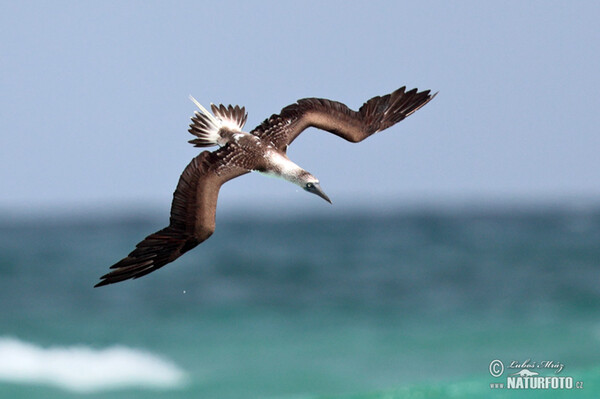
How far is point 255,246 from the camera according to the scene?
4919 centimetres

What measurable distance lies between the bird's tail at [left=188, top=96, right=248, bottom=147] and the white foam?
17.9 m

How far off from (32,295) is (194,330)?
940cm

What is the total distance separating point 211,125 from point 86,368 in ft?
68.1

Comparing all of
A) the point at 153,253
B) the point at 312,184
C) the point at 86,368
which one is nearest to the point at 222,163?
the point at 312,184

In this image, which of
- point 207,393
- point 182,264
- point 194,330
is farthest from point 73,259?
point 207,393

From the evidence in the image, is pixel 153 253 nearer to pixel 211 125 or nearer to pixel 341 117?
pixel 211 125

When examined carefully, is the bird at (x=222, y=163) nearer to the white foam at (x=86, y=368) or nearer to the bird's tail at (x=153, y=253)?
the bird's tail at (x=153, y=253)

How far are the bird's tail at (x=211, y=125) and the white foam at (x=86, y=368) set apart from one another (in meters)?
17.9

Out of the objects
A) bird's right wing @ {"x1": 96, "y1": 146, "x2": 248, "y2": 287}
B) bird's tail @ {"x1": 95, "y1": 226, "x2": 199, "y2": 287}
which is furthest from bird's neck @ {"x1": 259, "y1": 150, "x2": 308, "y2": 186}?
bird's tail @ {"x1": 95, "y1": 226, "x2": 199, "y2": 287}

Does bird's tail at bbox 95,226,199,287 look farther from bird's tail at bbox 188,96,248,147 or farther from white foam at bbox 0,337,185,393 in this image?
white foam at bbox 0,337,185,393

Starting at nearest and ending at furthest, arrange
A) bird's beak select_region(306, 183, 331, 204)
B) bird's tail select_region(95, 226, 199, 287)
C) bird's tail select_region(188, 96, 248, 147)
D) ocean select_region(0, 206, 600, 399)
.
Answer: bird's tail select_region(95, 226, 199, 287) → bird's beak select_region(306, 183, 331, 204) → bird's tail select_region(188, 96, 248, 147) → ocean select_region(0, 206, 600, 399)

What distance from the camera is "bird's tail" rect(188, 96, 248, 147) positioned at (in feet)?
39.1

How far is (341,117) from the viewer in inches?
502

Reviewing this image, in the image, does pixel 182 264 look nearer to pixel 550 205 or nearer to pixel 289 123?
pixel 289 123
